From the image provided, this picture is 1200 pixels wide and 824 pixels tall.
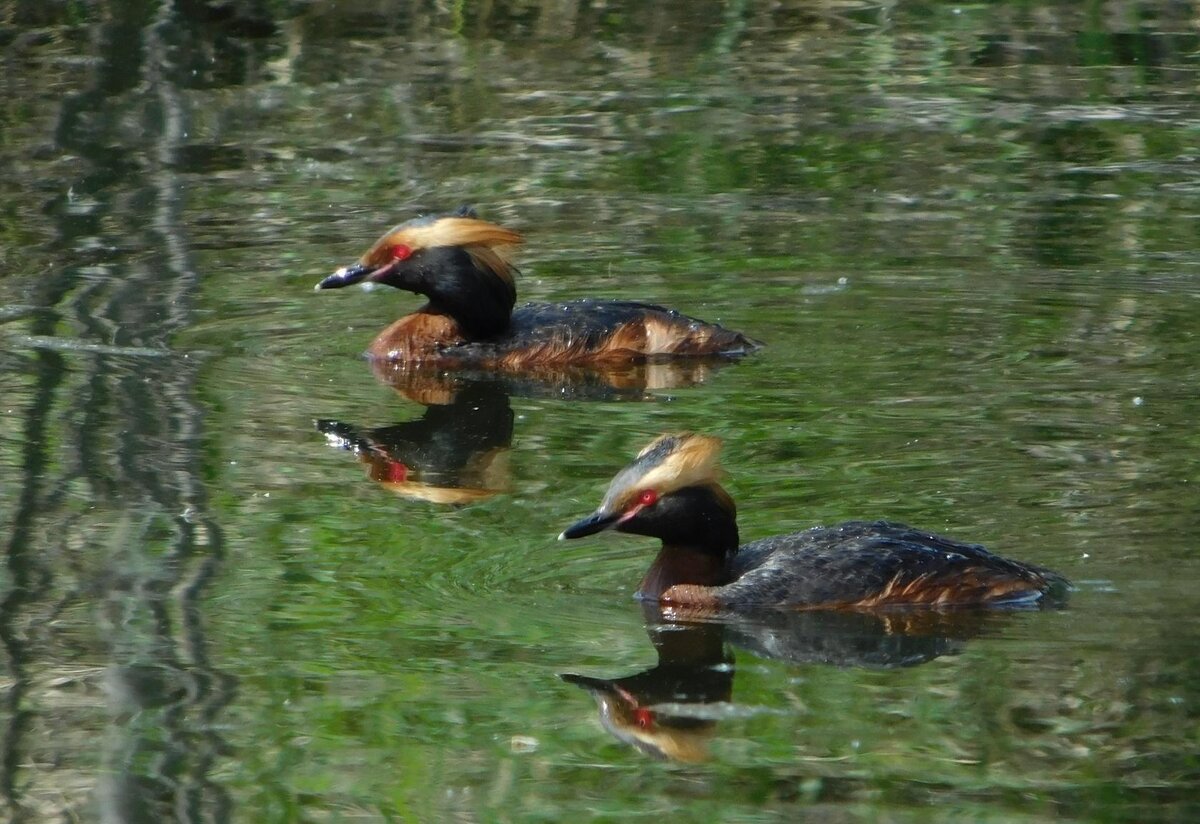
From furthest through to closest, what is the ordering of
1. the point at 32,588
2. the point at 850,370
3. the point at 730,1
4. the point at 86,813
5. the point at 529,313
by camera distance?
the point at 730,1 → the point at 529,313 → the point at 850,370 → the point at 32,588 → the point at 86,813

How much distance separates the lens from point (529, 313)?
39.2 ft

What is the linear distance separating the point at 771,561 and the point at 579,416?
2.97 metres

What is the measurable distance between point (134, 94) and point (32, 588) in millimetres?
11206

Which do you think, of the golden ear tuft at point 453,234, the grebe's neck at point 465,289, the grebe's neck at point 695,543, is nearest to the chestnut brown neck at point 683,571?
the grebe's neck at point 695,543

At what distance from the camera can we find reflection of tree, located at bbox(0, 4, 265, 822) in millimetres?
6484

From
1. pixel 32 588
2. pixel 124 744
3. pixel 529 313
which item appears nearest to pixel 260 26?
pixel 529 313

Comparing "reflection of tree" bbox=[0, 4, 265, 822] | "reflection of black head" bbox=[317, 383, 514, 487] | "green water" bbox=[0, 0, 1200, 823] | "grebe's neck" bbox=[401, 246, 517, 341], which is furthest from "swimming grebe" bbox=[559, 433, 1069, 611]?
"grebe's neck" bbox=[401, 246, 517, 341]

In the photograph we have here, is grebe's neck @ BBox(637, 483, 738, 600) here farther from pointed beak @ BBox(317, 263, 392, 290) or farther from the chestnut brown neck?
pointed beak @ BBox(317, 263, 392, 290)

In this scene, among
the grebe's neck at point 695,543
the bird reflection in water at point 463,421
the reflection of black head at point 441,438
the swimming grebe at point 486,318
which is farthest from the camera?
the swimming grebe at point 486,318

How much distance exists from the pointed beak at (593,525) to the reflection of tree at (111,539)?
1.28 m

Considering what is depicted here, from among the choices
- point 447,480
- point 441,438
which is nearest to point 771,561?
point 447,480

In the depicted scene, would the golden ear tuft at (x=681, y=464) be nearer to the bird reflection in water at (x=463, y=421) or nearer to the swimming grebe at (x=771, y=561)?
the swimming grebe at (x=771, y=561)

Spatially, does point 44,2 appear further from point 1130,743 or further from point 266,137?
point 1130,743

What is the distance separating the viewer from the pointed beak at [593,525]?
301 inches
